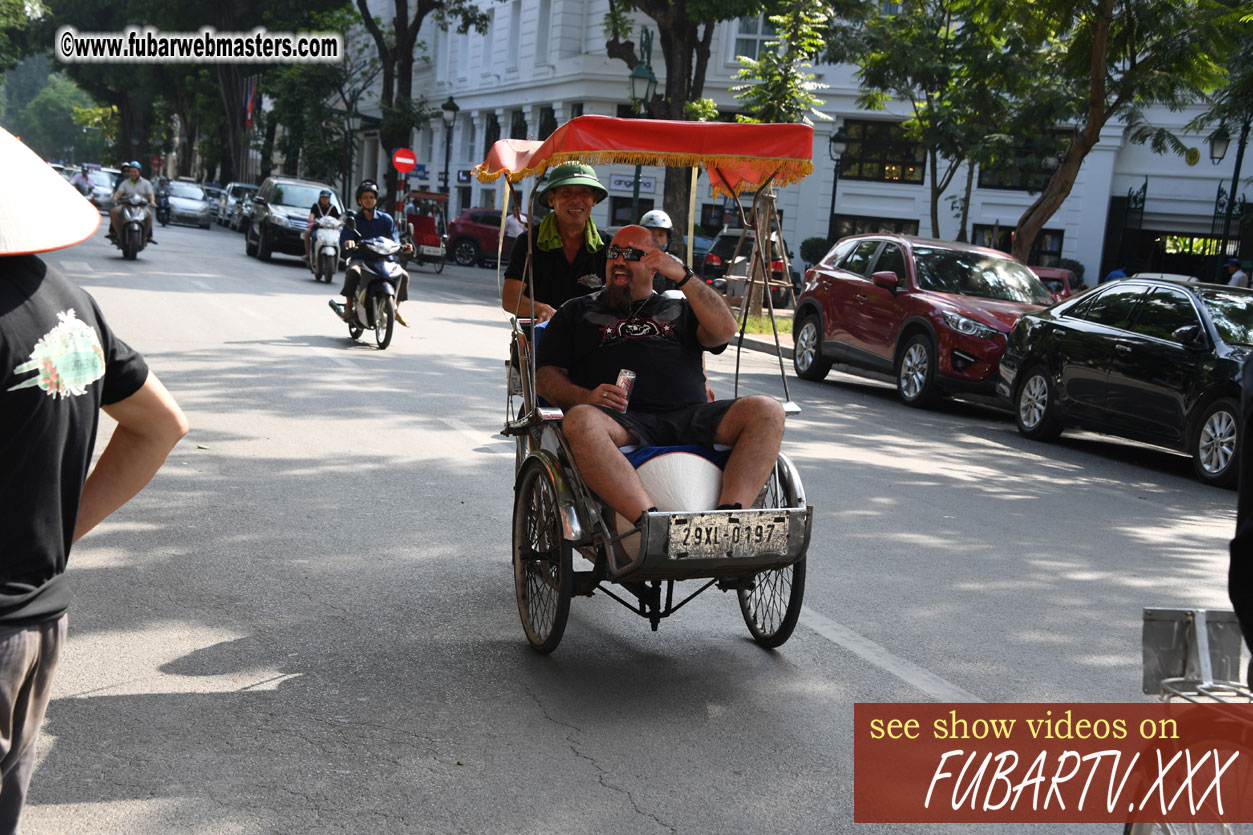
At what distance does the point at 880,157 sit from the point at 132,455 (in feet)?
135

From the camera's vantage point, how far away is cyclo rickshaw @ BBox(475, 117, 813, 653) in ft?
15.6

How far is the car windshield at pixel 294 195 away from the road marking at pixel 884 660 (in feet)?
88.2

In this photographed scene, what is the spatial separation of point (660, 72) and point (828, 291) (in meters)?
26.7

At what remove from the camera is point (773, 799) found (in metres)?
3.95

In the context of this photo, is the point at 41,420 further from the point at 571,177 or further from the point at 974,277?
the point at 974,277

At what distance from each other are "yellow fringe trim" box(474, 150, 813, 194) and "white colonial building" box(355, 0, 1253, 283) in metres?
30.7

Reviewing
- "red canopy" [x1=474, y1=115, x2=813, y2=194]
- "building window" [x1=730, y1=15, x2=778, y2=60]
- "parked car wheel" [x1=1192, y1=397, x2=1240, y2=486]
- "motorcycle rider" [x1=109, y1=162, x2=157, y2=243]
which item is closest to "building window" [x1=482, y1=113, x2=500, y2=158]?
"building window" [x1=730, y1=15, x2=778, y2=60]

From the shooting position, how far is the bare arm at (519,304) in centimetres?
661

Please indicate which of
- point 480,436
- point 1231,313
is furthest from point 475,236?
point 480,436

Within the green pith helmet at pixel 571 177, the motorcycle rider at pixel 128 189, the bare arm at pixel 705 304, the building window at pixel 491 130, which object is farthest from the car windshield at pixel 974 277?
the building window at pixel 491 130

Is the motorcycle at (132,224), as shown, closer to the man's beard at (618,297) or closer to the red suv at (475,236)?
the red suv at (475,236)

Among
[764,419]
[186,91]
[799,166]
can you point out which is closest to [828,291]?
[799,166]

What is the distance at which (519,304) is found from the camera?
658 cm

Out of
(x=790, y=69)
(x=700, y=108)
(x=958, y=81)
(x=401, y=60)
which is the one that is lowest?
(x=700, y=108)
